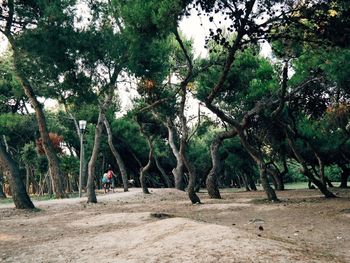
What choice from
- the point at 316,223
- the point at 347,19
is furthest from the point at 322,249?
the point at 347,19

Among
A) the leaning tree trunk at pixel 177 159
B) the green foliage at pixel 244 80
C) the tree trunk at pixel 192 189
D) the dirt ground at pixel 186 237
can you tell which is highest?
the green foliage at pixel 244 80

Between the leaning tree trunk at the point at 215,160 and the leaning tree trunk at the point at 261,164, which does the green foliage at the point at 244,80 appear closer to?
the leaning tree trunk at the point at 215,160

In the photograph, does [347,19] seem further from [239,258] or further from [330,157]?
[330,157]

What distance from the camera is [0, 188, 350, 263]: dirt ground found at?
5.57 metres

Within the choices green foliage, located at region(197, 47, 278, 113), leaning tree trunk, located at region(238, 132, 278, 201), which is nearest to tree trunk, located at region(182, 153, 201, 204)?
leaning tree trunk, located at region(238, 132, 278, 201)

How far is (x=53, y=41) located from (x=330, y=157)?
21.3 meters

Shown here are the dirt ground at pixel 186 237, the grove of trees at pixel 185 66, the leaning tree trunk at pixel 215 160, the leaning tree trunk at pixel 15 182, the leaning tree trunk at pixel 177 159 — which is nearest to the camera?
the dirt ground at pixel 186 237

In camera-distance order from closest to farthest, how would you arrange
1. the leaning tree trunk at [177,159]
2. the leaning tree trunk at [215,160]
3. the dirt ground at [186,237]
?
1. the dirt ground at [186,237]
2. the leaning tree trunk at [215,160]
3. the leaning tree trunk at [177,159]

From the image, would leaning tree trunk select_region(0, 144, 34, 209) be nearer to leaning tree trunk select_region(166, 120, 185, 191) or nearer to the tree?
the tree

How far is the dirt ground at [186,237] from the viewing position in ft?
18.3

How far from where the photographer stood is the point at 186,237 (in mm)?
6543

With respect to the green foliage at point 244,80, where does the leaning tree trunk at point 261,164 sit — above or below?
below

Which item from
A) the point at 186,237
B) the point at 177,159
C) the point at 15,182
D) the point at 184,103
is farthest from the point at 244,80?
the point at 186,237

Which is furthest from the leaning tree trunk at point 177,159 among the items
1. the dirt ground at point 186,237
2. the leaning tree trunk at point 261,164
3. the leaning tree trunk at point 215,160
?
the dirt ground at point 186,237
